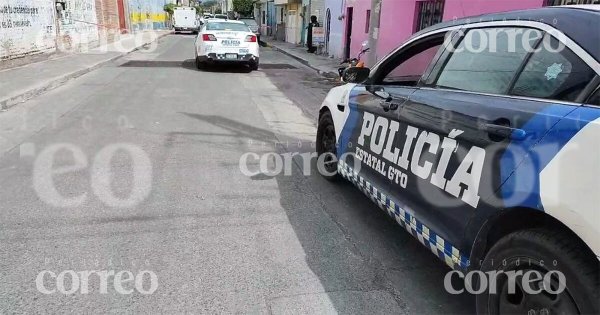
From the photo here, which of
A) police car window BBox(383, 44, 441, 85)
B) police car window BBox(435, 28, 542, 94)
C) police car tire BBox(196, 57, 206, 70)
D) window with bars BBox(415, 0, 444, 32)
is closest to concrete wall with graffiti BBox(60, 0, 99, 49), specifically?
police car tire BBox(196, 57, 206, 70)

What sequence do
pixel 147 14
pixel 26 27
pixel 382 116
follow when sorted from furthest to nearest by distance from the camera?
pixel 147 14
pixel 26 27
pixel 382 116

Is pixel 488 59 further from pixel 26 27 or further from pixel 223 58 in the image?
pixel 26 27

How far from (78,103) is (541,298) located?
28.9 feet

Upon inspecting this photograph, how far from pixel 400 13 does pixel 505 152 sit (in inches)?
487

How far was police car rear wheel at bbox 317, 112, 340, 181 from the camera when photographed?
15.8 feet

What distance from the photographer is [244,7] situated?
62.9m

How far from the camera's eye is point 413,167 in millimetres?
2969

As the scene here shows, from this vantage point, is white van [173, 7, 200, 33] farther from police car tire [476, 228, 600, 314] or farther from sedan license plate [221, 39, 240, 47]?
police car tire [476, 228, 600, 314]

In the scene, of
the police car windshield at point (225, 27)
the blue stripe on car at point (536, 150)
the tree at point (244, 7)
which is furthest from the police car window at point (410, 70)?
the tree at point (244, 7)

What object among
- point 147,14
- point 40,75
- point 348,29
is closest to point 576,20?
point 40,75

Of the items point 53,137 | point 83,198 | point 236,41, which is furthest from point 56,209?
point 236,41

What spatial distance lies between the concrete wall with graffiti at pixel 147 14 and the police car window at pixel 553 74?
129 ft

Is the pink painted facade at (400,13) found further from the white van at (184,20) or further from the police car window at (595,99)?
the white van at (184,20)

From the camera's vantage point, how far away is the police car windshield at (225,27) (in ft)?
47.5
